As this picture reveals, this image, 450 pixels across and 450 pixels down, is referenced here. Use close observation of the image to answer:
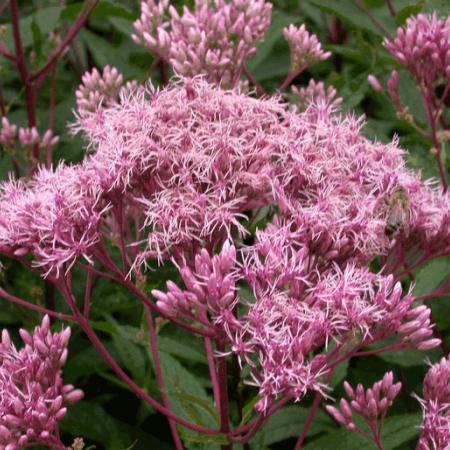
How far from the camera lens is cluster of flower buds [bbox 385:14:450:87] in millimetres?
3174

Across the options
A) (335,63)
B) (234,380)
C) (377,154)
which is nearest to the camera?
(377,154)

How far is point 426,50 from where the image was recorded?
3.19m

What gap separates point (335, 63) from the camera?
460cm

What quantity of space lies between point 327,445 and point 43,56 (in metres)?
2.11

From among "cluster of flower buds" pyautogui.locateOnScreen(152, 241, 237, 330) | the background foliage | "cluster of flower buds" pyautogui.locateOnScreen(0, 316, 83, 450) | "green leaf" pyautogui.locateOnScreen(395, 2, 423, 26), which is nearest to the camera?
"cluster of flower buds" pyautogui.locateOnScreen(152, 241, 237, 330)

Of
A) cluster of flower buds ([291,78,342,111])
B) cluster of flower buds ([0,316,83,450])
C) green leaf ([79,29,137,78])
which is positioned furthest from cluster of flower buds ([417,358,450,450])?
green leaf ([79,29,137,78])

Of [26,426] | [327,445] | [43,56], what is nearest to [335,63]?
[43,56]

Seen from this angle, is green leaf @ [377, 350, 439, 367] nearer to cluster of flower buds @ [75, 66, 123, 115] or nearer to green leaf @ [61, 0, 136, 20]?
cluster of flower buds @ [75, 66, 123, 115]

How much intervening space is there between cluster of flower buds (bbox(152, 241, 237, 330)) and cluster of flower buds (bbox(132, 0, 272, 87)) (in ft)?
3.04

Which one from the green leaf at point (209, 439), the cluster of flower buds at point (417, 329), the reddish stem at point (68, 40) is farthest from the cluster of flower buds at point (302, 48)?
the green leaf at point (209, 439)

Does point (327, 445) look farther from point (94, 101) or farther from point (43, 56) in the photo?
point (43, 56)

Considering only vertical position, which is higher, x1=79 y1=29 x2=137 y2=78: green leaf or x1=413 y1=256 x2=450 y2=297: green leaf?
x1=79 y1=29 x2=137 y2=78: green leaf

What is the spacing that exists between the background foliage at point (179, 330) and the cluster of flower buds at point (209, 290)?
28cm

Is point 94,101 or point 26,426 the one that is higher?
point 94,101
